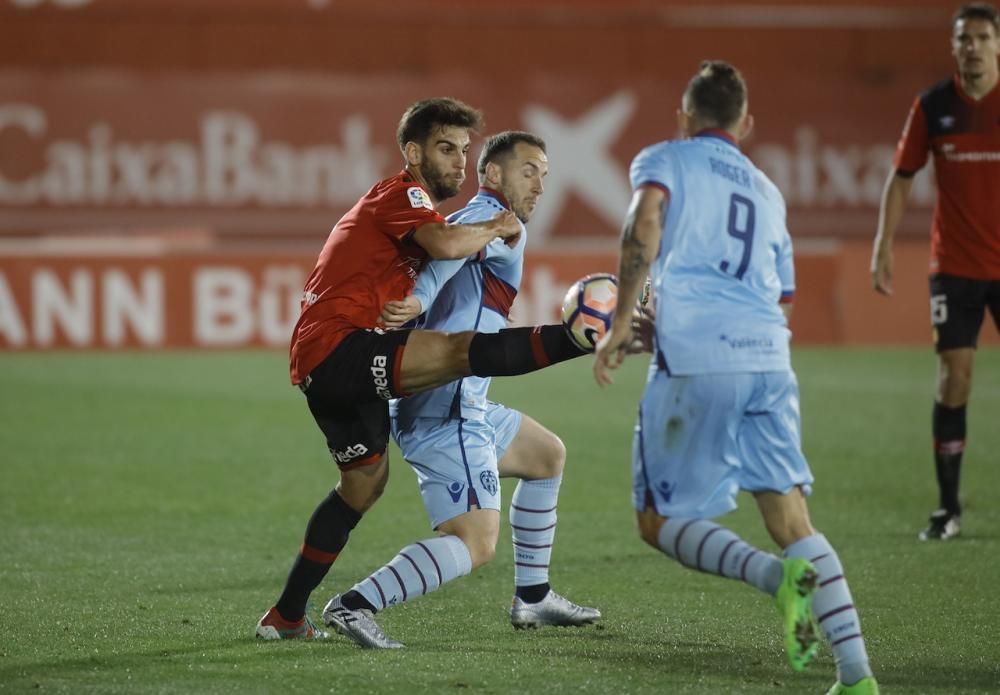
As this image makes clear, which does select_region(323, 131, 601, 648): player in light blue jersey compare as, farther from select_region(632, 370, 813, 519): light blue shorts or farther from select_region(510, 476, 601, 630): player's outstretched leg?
select_region(632, 370, 813, 519): light blue shorts

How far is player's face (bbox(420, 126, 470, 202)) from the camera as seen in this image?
5238 millimetres

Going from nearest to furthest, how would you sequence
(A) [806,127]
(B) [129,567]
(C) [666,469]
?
(C) [666,469] → (B) [129,567] → (A) [806,127]

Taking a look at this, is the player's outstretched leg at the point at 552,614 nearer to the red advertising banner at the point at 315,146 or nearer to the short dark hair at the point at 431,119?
the short dark hair at the point at 431,119

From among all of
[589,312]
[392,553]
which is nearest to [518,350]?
[589,312]

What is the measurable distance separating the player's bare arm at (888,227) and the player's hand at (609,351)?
307 centimetres

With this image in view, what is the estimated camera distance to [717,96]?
176 inches

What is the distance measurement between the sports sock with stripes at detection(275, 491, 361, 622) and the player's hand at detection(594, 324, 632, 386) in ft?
3.99

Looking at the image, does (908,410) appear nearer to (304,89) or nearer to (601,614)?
(601,614)

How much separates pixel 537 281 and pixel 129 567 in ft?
36.4

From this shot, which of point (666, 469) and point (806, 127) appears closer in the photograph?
point (666, 469)

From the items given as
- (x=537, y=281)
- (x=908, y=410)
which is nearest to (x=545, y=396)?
(x=908, y=410)

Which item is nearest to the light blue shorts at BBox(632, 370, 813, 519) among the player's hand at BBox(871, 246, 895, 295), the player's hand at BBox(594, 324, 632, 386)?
the player's hand at BBox(594, 324, 632, 386)

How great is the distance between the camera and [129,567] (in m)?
6.52

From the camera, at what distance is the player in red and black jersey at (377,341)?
497cm
